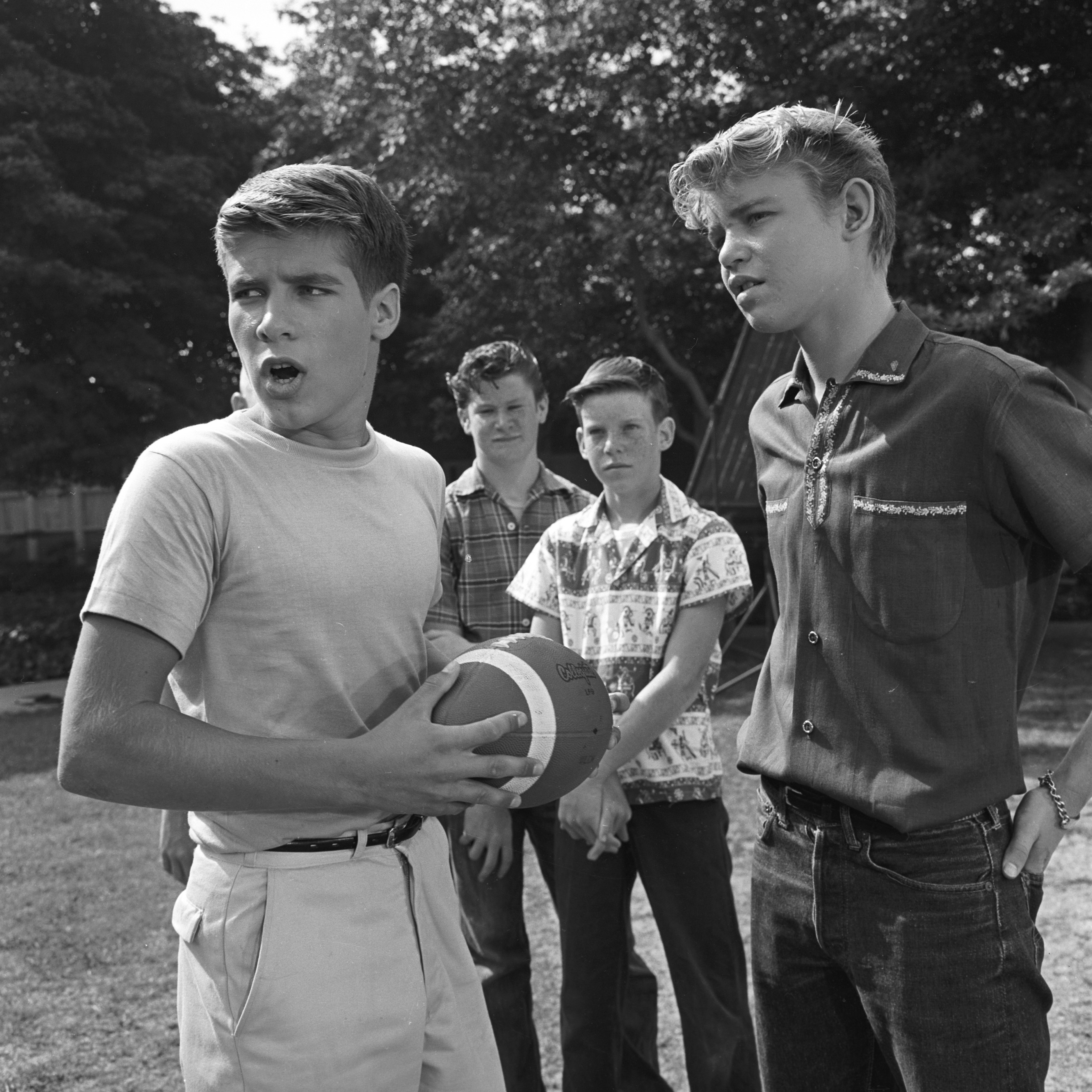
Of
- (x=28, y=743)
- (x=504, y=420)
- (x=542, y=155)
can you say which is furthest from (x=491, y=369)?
(x=542, y=155)

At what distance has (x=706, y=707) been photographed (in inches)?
137

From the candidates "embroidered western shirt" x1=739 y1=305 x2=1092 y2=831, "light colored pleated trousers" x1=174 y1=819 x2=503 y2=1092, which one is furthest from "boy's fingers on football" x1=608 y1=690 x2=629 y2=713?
"light colored pleated trousers" x1=174 y1=819 x2=503 y2=1092

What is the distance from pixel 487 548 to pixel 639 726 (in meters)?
1.01

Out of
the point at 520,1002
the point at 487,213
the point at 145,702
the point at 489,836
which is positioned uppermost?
the point at 487,213

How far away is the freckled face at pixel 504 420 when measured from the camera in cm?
399

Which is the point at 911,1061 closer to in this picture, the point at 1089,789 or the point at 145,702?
the point at 1089,789

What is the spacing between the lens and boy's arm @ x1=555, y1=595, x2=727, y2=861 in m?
3.19

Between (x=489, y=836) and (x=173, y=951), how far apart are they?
2.30 meters

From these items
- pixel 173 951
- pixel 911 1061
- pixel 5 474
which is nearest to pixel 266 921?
pixel 911 1061

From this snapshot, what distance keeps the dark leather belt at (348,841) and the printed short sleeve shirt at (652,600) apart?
1365 millimetres

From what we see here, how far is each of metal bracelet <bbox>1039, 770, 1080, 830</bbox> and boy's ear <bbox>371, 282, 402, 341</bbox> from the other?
1.43 m

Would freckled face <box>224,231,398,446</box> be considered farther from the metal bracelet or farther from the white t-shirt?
the metal bracelet

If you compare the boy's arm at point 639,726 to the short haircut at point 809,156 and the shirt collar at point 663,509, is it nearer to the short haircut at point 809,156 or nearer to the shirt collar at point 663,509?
the shirt collar at point 663,509

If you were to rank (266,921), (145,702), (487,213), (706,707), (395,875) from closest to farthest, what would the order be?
(145,702) < (266,921) < (395,875) < (706,707) < (487,213)
